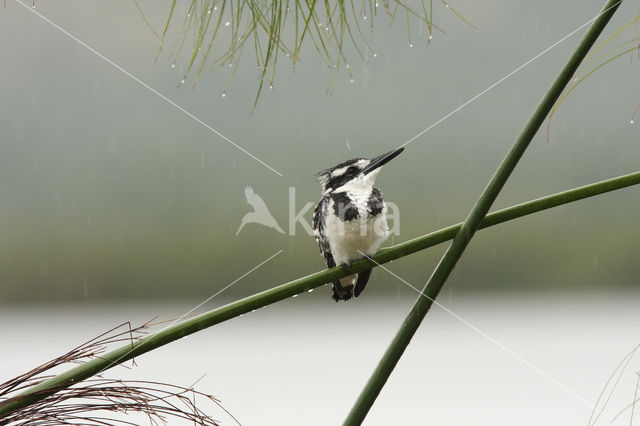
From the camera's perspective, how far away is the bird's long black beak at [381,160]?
5.38ft

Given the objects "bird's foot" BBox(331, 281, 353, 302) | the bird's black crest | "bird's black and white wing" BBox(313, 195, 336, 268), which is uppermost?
the bird's black crest

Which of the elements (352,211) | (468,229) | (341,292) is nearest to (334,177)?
(352,211)

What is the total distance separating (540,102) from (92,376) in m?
0.60

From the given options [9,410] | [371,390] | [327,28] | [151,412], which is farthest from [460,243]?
[327,28]

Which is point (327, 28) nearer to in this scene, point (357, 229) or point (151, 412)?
point (357, 229)

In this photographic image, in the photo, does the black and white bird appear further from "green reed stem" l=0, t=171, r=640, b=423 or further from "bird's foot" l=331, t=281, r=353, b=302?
"green reed stem" l=0, t=171, r=640, b=423

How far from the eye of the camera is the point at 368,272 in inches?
80.5

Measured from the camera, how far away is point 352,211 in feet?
5.93

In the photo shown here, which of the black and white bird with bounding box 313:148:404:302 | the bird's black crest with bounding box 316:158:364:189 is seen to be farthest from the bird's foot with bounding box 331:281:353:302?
the bird's black crest with bounding box 316:158:364:189

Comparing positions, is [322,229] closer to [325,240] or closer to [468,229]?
[325,240]

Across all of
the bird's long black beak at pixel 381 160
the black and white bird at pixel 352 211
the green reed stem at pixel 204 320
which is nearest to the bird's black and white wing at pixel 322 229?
the black and white bird at pixel 352 211

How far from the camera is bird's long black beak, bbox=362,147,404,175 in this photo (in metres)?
1.64

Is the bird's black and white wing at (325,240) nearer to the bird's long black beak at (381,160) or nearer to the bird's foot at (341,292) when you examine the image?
the bird's foot at (341,292)

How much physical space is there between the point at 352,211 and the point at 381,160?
7.1 inches
